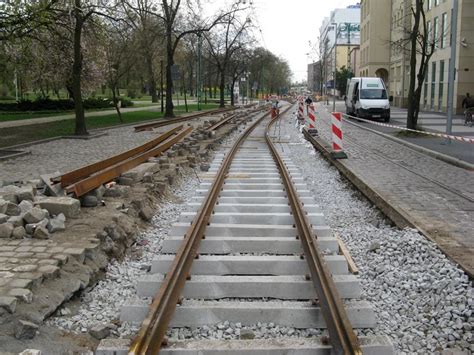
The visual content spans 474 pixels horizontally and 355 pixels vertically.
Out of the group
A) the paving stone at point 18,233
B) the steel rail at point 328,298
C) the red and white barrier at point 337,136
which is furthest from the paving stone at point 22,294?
the red and white barrier at point 337,136

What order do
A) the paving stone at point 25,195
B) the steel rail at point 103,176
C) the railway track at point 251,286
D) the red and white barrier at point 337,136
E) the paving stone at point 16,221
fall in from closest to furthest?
the railway track at point 251,286 → the paving stone at point 16,221 → the paving stone at point 25,195 → the steel rail at point 103,176 → the red and white barrier at point 337,136

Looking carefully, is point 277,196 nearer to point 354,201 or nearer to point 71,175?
point 354,201

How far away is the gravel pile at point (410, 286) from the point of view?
4.62 m

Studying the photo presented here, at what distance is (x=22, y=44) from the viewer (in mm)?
18188

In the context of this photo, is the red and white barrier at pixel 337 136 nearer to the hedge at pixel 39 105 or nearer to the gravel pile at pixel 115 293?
the gravel pile at pixel 115 293

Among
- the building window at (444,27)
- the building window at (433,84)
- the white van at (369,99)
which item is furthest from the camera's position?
the building window at (433,84)

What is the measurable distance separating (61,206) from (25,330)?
134 inches

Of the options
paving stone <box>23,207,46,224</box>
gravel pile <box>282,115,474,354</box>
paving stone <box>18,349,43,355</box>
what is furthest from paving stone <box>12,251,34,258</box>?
gravel pile <box>282,115,474,354</box>

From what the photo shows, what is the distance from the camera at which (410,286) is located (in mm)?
5570

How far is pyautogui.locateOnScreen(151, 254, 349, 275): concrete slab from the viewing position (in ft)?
19.5

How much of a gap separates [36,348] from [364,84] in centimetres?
3642

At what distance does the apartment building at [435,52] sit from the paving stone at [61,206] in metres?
20.0

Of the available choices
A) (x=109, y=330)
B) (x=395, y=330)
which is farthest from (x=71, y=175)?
(x=395, y=330)

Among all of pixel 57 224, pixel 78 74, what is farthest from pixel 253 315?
pixel 78 74
